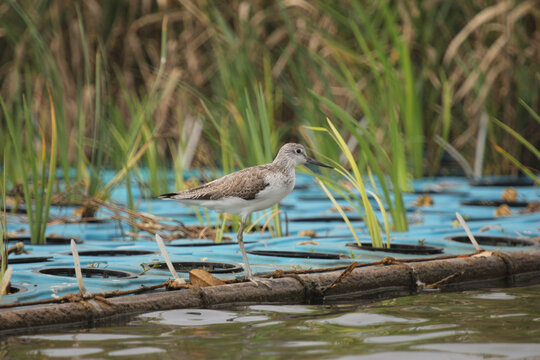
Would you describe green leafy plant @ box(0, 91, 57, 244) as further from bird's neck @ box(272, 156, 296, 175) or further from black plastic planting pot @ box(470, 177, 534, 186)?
black plastic planting pot @ box(470, 177, 534, 186)

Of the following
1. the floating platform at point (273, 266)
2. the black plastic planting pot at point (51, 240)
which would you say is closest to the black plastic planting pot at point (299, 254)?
the floating platform at point (273, 266)

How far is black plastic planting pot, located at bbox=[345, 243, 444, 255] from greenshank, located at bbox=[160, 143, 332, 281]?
30.6 inches

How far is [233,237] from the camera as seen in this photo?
5.02 meters

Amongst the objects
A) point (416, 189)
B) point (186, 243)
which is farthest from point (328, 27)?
point (186, 243)

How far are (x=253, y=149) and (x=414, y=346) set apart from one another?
7.81 feet

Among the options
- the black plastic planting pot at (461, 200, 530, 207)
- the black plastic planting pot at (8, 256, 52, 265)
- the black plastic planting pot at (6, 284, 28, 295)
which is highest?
the black plastic planting pot at (461, 200, 530, 207)

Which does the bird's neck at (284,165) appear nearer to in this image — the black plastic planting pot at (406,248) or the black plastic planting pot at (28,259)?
the black plastic planting pot at (406,248)

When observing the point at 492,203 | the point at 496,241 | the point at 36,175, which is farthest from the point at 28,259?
the point at 492,203

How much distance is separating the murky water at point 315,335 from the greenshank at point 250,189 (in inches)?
22.5

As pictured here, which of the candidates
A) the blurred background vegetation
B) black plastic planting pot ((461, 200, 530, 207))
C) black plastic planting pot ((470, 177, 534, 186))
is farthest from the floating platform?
black plastic planting pot ((470, 177, 534, 186))

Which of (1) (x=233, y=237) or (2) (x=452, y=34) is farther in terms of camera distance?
(2) (x=452, y=34)

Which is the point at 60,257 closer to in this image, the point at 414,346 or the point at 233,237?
the point at 233,237

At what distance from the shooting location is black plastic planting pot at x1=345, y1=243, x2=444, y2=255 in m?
4.30

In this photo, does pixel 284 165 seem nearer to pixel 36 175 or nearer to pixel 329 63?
pixel 36 175
